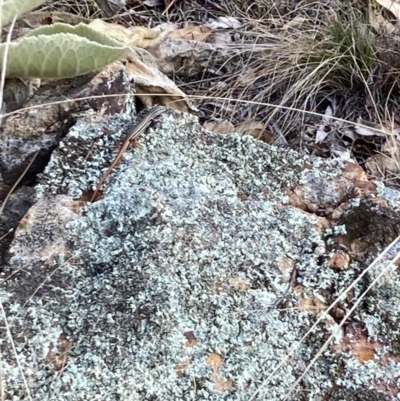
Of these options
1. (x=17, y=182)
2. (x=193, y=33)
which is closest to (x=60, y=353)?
(x=17, y=182)

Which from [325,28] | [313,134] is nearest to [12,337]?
[313,134]

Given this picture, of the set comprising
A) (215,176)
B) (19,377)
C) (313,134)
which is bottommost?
(313,134)

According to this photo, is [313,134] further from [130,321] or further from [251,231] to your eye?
[130,321]

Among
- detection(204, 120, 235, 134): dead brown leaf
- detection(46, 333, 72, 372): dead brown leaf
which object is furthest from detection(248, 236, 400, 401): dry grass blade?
detection(204, 120, 235, 134): dead brown leaf

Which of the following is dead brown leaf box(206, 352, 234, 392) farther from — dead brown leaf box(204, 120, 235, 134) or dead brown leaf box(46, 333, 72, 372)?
dead brown leaf box(204, 120, 235, 134)

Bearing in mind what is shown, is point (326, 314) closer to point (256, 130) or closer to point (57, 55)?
point (57, 55)

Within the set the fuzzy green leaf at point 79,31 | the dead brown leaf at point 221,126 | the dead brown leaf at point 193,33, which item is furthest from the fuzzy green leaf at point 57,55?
the dead brown leaf at point 193,33
